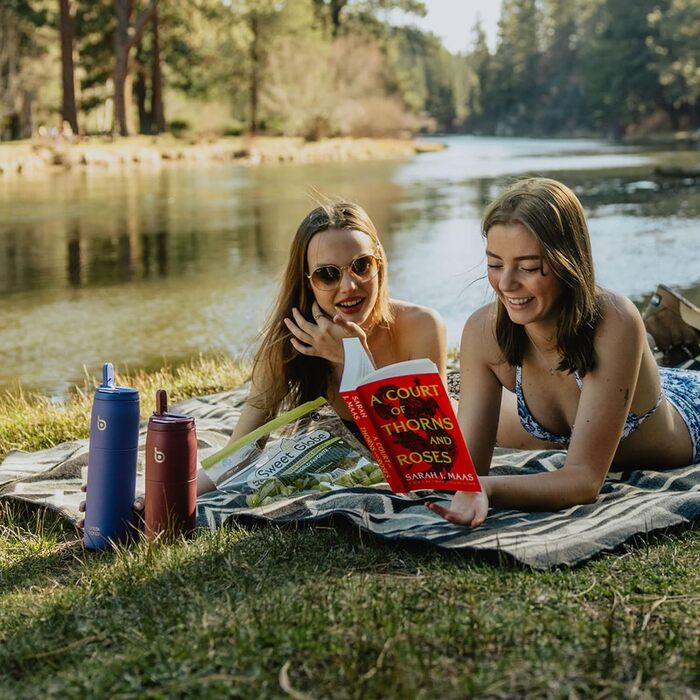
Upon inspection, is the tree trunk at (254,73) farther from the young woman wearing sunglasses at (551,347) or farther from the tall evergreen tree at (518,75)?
the tall evergreen tree at (518,75)

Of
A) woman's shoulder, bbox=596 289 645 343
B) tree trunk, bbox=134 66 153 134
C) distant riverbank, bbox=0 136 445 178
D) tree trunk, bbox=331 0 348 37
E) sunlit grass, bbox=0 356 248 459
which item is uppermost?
tree trunk, bbox=331 0 348 37

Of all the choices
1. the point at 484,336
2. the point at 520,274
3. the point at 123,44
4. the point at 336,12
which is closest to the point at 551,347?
the point at 484,336

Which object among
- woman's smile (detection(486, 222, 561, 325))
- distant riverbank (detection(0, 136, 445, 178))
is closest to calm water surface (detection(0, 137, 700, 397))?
woman's smile (detection(486, 222, 561, 325))

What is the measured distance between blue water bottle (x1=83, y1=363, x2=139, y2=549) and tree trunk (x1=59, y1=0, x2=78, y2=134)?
32846 mm

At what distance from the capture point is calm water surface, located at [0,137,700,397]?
894 cm

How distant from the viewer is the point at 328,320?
3625mm

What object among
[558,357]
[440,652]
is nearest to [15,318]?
[558,357]

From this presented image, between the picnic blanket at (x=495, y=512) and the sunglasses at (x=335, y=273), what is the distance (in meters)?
0.55

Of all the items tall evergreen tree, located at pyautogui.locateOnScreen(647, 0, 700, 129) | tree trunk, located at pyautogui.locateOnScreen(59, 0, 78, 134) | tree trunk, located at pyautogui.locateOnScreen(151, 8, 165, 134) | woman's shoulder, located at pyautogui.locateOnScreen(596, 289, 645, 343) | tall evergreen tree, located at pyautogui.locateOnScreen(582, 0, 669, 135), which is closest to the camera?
woman's shoulder, located at pyautogui.locateOnScreen(596, 289, 645, 343)

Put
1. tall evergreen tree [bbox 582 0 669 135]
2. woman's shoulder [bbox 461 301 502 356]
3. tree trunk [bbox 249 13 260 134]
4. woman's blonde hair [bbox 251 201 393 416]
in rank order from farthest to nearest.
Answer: tall evergreen tree [bbox 582 0 669 135]
tree trunk [bbox 249 13 260 134]
woman's blonde hair [bbox 251 201 393 416]
woman's shoulder [bbox 461 301 502 356]

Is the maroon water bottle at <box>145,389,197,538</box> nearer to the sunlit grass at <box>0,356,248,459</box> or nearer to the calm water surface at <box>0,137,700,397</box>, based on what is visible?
the calm water surface at <box>0,137,700,397</box>

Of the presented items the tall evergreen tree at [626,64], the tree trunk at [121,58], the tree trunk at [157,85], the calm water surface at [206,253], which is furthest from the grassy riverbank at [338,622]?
the tall evergreen tree at [626,64]

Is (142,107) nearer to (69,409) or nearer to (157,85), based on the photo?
(157,85)

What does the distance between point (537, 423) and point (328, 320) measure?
85cm
